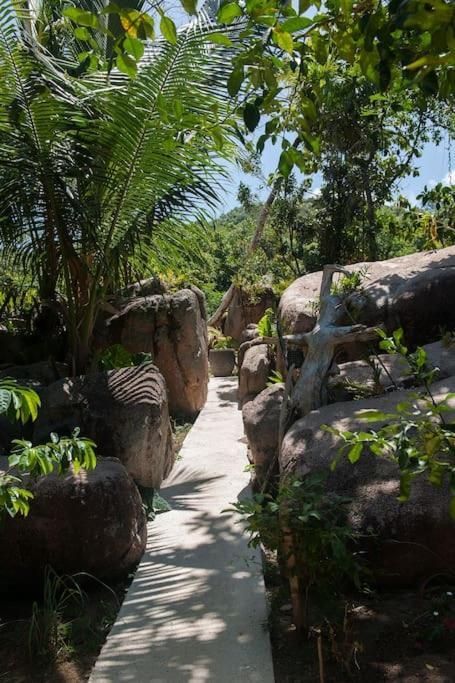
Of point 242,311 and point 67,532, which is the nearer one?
point 67,532

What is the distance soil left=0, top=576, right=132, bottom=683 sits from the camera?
3549 millimetres

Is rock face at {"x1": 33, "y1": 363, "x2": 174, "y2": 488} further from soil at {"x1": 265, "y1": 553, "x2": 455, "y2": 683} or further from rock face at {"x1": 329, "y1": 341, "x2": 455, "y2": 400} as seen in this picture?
soil at {"x1": 265, "y1": 553, "x2": 455, "y2": 683}

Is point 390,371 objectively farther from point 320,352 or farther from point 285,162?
point 285,162

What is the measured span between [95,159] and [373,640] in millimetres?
5098

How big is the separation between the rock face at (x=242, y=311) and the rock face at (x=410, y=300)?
7.37 meters

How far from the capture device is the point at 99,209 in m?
6.70

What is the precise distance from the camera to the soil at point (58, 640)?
355 centimetres

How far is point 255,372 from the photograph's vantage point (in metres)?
9.20

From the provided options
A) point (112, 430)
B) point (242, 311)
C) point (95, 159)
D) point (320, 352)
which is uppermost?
point (95, 159)

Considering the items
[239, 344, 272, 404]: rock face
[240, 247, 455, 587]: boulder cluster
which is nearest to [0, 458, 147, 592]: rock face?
[240, 247, 455, 587]: boulder cluster

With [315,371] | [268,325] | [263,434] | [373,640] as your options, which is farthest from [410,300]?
[373,640]

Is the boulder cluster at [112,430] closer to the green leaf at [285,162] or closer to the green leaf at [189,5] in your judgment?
the green leaf at [285,162]

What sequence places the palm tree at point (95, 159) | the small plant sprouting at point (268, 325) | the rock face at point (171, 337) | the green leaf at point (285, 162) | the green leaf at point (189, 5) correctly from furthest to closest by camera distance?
the small plant sprouting at point (268, 325)
the rock face at point (171, 337)
the palm tree at point (95, 159)
the green leaf at point (285, 162)
the green leaf at point (189, 5)

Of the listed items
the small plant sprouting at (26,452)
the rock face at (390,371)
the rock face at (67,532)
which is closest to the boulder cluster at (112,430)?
the rock face at (67,532)
